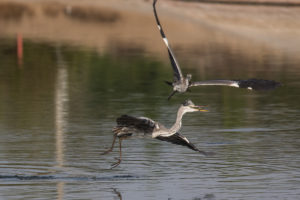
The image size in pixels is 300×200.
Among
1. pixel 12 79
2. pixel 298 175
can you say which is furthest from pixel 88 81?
pixel 298 175

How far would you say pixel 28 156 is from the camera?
1602 centimetres

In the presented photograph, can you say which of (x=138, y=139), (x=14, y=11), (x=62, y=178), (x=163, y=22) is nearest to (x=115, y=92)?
(x=138, y=139)

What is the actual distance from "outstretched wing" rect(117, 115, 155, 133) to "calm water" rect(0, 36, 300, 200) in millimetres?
636

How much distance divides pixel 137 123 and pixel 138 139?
368cm

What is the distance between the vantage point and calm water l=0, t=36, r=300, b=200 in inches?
536

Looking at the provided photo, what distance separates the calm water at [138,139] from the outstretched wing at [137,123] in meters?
0.64

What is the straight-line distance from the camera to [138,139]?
17.7m

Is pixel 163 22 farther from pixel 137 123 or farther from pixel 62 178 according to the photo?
pixel 137 123

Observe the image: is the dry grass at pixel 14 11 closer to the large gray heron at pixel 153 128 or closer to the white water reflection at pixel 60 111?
the white water reflection at pixel 60 111

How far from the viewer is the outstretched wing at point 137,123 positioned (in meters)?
13.9

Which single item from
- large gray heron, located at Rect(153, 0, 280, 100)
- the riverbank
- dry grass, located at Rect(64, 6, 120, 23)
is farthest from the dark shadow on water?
dry grass, located at Rect(64, 6, 120, 23)

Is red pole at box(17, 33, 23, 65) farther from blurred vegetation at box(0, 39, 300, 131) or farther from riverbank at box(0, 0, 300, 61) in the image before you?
riverbank at box(0, 0, 300, 61)

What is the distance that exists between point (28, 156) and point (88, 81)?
35.0 feet

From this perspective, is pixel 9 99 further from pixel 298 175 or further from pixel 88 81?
pixel 298 175
